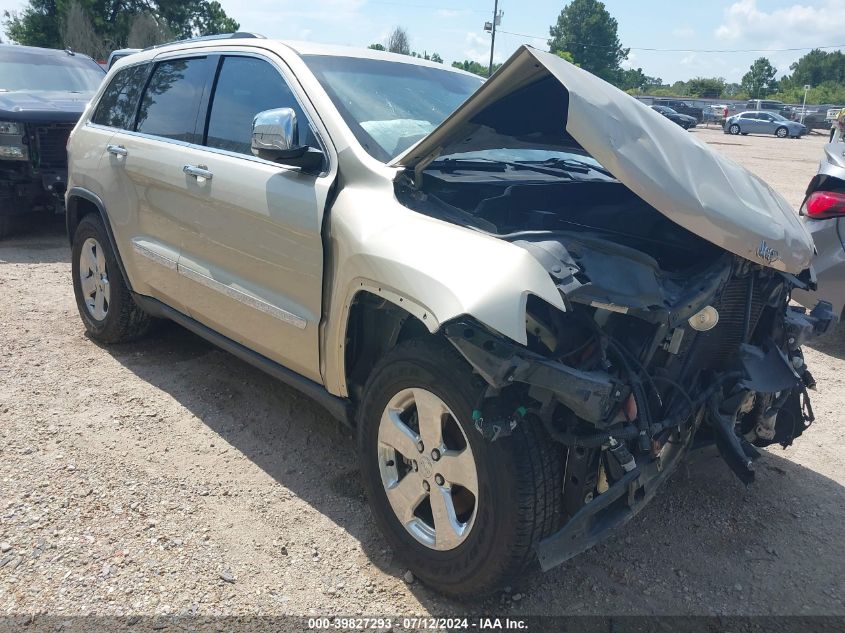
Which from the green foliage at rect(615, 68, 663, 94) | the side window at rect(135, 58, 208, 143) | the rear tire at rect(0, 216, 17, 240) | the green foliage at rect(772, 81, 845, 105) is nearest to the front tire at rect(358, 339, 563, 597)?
the side window at rect(135, 58, 208, 143)

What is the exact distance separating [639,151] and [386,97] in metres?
1.46

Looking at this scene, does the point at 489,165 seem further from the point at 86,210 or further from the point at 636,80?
the point at 636,80

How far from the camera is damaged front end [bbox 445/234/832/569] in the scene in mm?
2156

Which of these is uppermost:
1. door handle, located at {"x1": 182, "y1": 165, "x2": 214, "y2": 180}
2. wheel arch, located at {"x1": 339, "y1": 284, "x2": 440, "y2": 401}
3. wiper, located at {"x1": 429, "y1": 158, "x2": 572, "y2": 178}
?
wiper, located at {"x1": 429, "y1": 158, "x2": 572, "y2": 178}

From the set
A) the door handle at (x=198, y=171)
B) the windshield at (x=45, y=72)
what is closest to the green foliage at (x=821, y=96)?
the windshield at (x=45, y=72)

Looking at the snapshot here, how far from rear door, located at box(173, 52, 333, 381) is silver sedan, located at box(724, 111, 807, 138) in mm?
44010

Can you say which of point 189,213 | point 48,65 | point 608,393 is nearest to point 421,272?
point 608,393

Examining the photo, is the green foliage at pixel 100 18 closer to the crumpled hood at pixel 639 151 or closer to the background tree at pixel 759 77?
the crumpled hood at pixel 639 151

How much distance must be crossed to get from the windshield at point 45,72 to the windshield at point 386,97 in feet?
22.6

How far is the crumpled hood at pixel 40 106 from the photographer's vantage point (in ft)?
24.5

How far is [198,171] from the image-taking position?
356 cm

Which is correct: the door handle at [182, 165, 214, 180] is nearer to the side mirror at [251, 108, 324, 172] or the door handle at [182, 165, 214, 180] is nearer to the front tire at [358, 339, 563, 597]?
the side mirror at [251, 108, 324, 172]

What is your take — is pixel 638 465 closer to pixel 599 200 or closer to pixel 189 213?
pixel 599 200

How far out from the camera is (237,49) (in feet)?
12.0
